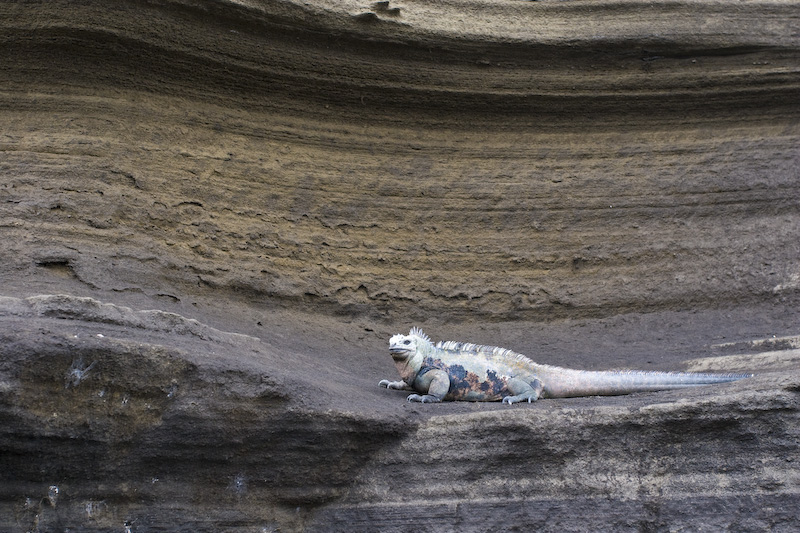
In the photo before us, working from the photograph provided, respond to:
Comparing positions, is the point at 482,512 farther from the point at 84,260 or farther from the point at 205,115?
the point at 205,115

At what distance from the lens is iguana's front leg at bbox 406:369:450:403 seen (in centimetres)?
489

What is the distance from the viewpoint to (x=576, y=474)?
169 inches

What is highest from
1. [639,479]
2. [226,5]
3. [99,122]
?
[226,5]

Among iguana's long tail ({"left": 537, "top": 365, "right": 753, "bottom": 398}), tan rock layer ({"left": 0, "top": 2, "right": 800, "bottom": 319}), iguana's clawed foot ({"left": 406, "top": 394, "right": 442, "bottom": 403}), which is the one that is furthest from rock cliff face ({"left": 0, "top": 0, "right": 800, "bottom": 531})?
iguana's long tail ({"left": 537, "top": 365, "right": 753, "bottom": 398})

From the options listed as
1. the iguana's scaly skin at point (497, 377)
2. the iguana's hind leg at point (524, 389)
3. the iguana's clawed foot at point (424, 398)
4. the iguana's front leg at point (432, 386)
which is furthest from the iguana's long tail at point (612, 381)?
the iguana's clawed foot at point (424, 398)

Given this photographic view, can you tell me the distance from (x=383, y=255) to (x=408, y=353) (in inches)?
96.4

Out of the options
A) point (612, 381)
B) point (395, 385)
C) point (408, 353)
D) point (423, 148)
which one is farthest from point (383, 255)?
point (612, 381)

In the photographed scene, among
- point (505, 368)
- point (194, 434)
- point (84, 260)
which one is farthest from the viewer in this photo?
point (84, 260)

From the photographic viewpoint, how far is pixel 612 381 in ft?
16.7

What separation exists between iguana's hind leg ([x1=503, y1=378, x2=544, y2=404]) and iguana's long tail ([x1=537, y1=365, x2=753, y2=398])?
104 millimetres

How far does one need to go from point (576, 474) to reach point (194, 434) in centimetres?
207

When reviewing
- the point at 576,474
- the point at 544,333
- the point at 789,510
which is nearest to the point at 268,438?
the point at 576,474

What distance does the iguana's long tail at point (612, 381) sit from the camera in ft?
16.5

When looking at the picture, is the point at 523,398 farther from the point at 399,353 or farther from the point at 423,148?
the point at 423,148
